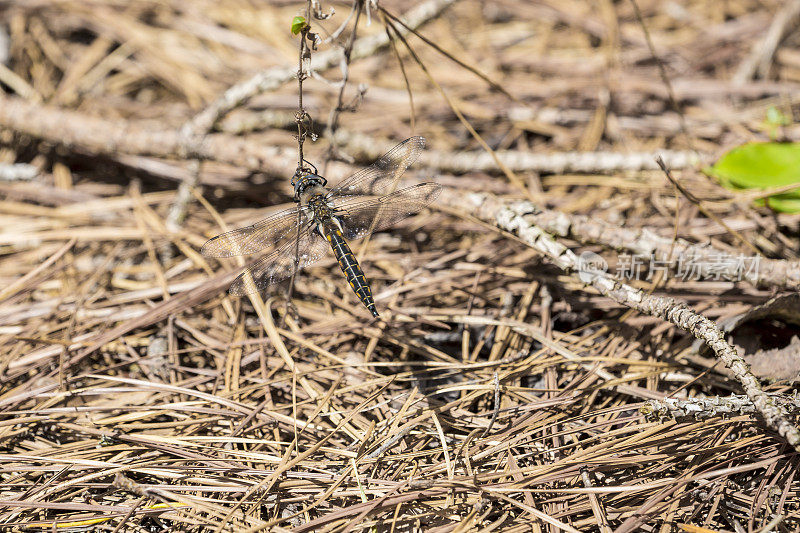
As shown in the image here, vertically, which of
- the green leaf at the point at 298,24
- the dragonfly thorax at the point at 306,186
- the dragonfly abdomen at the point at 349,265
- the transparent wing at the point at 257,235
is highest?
the green leaf at the point at 298,24

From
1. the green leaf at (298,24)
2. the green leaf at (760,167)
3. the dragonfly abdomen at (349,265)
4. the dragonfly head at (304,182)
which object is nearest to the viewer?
the green leaf at (298,24)

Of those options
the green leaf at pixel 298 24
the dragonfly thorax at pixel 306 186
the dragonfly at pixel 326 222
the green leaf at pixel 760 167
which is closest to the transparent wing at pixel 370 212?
the dragonfly at pixel 326 222

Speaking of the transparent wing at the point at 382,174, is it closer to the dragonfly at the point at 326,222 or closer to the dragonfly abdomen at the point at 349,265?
the dragonfly at the point at 326,222

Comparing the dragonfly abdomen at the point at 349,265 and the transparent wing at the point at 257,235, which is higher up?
the transparent wing at the point at 257,235

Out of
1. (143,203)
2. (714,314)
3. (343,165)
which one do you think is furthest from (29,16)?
(714,314)

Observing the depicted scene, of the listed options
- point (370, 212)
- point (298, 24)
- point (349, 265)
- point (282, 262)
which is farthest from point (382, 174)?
point (298, 24)

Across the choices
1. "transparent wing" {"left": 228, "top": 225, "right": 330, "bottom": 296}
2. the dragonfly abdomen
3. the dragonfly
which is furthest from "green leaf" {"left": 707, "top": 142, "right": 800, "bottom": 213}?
"transparent wing" {"left": 228, "top": 225, "right": 330, "bottom": 296}

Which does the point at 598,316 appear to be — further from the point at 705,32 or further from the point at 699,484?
the point at 705,32

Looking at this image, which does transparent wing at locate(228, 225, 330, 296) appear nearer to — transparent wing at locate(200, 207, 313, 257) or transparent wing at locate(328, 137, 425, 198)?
transparent wing at locate(200, 207, 313, 257)
